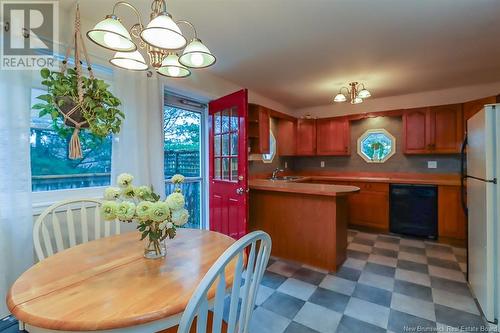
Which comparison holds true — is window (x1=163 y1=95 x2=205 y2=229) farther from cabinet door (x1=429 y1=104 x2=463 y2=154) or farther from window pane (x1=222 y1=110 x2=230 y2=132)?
cabinet door (x1=429 y1=104 x2=463 y2=154)

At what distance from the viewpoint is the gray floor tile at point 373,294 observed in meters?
1.98

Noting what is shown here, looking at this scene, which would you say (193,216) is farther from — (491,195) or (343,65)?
(491,195)

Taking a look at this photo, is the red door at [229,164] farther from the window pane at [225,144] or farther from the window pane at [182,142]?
the window pane at [182,142]

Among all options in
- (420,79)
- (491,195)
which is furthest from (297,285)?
(420,79)

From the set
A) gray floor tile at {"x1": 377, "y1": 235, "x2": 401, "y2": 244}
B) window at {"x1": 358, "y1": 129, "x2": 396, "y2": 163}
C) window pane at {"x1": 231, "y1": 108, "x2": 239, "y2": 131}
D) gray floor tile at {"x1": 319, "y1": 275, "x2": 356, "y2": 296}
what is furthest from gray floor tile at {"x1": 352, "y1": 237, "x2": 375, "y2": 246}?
window pane at {"x1": 231, "y1": 108, "x2": 239, "y2": 131}

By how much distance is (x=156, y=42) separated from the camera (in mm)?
1137

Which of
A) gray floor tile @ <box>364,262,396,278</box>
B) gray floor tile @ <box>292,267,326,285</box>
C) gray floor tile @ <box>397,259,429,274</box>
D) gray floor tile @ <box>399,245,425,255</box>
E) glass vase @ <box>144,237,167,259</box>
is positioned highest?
glass vase @ <box>144,237,167,259</box>

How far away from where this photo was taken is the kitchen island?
2.52 m

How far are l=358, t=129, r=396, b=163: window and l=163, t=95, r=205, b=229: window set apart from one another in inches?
122

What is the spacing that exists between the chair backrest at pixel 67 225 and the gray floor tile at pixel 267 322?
47.6 inches

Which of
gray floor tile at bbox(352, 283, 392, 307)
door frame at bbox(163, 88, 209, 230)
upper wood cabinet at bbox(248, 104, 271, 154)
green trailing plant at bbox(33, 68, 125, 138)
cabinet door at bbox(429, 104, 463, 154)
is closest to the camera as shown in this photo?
green trailing plant at bbox(33, 68, 125, 138)

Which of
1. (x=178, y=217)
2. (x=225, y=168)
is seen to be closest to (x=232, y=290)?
(x=178, y=217)

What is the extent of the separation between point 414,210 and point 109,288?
399 cm

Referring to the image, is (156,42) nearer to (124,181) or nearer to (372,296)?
(124,181)
